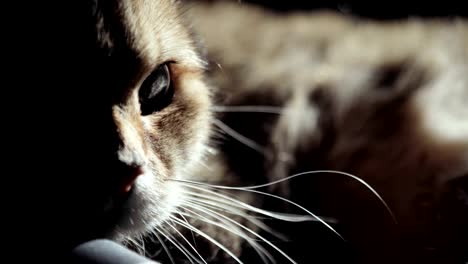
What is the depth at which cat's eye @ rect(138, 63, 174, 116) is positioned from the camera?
2.67 ft

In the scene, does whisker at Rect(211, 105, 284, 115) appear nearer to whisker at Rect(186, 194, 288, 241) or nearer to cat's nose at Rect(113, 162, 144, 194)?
whisker at Rect(186, 194, 288, 241)

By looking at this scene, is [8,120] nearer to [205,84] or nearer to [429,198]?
[205,84]

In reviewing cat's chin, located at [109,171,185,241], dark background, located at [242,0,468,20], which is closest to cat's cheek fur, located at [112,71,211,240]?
cat's chin, located at [109,171,185,241]

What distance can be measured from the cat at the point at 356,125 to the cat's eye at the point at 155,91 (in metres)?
0.19

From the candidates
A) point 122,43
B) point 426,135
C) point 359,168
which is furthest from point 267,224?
point 122,43

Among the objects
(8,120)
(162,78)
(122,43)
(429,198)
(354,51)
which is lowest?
(8,120)

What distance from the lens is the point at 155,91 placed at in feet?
2.76

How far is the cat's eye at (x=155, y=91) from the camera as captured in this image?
0.81 meters

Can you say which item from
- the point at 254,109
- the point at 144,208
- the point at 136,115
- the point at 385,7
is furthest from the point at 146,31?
the point at 385,7

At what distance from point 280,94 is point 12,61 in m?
0.70

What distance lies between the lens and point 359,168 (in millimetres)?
1093

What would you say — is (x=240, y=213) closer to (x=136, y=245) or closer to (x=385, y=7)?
(x=136, y=245)

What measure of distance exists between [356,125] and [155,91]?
0.46 metres

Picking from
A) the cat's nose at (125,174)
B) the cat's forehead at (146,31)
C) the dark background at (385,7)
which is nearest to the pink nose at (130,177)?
the cat's nose at (125,174)
